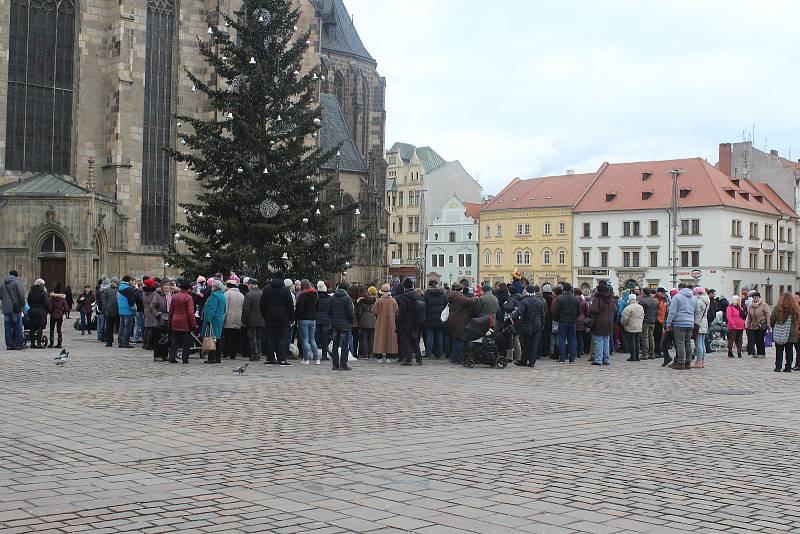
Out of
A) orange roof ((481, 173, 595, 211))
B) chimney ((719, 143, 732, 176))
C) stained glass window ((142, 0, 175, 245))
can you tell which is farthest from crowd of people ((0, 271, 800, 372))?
chimney ((719, 143, 732, 176))

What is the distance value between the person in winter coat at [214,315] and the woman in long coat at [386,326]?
3.26 m

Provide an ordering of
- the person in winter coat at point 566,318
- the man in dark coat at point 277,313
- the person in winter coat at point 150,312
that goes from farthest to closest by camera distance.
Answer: the person in winter coat at point 566,318 → the person in winter coat at point 150,312 → the man in dark coat at point 277,313

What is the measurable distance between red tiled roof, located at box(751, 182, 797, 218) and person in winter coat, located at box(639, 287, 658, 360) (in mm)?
59539

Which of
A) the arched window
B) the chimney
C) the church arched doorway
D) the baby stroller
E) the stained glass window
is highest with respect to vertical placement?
the chimney

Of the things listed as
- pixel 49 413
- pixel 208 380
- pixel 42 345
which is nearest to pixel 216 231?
pixel 42 345

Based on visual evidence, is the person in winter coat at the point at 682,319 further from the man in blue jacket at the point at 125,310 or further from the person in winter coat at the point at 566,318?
the man in blue jacket at the point at 125,310

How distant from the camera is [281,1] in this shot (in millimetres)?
25500

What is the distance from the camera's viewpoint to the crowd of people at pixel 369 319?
59.6 ft

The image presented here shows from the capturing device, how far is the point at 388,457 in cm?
788

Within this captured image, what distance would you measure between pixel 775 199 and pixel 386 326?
225 feet

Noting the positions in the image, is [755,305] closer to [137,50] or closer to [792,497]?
[792,497]

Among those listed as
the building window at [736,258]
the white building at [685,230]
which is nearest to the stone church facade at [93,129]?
the white building at [685,230]

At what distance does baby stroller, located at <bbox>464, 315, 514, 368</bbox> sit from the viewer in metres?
19.1

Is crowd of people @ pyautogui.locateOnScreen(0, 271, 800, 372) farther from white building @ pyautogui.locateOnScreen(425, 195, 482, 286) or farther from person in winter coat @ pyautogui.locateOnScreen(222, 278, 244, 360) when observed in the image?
white building @ pyautogui.locateOnScreen(425, 195, 482, 286)
